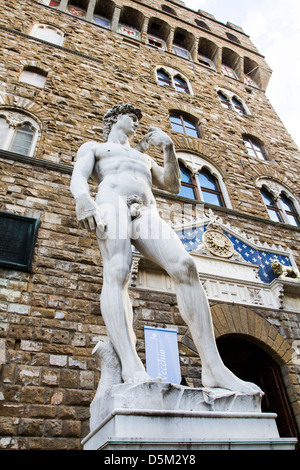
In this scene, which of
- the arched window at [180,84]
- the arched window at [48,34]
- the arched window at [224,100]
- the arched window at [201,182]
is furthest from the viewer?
the arched window at [224,100]

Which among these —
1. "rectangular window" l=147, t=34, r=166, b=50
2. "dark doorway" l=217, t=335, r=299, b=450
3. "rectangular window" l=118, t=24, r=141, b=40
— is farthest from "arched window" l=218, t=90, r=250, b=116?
"dark doorway" l=217, t=335, r=299, b=450

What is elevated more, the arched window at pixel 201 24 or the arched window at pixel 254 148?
the arched window at pixel 201 24

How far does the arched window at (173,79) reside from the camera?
32.5 ft

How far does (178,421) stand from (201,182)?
6.18m

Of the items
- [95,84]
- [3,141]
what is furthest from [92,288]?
[95,84]

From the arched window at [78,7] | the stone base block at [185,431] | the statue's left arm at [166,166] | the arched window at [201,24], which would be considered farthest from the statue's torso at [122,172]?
the arched window at [201,24]

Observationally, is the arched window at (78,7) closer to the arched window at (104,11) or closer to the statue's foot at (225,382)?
the arched window at (104,11)

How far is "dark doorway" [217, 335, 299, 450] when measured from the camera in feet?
14.6

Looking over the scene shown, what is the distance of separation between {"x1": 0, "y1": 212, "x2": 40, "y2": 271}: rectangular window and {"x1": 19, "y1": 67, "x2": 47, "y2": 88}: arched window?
3.93 metres

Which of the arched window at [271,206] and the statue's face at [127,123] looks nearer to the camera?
the statue's face at [127,123]

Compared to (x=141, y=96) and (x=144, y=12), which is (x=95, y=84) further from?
(x=144, y=12)

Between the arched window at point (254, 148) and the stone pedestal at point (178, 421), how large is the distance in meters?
8.13

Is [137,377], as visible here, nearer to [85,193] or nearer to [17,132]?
[85,193]

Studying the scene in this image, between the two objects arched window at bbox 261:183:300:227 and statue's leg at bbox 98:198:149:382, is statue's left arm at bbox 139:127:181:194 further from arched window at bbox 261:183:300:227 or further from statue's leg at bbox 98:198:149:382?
arched window at bbox 261:183:300:227
